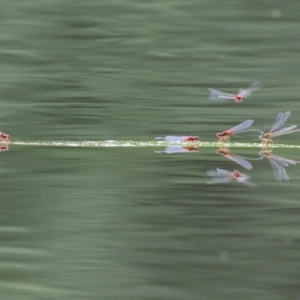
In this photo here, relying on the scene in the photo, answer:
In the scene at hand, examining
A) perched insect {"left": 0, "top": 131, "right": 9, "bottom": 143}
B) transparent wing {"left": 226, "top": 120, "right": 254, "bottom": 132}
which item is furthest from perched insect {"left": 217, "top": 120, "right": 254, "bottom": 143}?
perched insect {"left": 0, "top": 131, "right": 9, "bottom": 143}

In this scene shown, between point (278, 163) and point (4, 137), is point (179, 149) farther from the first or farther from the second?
point (4, 137)

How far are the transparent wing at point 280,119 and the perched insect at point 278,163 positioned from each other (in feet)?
0.15

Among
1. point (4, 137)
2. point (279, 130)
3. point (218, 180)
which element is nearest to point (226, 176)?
point (218, 180)

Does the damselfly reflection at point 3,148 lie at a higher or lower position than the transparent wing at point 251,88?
Answer: lower

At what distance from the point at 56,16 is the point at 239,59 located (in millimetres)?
331

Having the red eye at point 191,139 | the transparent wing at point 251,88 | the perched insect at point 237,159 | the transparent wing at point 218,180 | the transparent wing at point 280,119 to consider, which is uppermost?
the transparent wing at point 251,88

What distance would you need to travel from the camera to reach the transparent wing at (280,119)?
3.21 ft

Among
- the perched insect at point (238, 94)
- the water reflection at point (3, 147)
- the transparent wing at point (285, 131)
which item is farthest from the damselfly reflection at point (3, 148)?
the transparent wing at point (285, 131)

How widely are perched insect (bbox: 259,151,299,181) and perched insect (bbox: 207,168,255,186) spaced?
0.16 feet

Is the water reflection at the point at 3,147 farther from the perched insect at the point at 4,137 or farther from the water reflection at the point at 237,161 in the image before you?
the water reflection at the point at 237,161

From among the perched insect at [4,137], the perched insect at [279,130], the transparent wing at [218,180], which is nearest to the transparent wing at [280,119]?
the perched insect at [279,130]

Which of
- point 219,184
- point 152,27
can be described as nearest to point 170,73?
point 152,27

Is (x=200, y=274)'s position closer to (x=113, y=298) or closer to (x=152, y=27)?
(x=113, y=298)

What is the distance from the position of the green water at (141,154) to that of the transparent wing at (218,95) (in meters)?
0.01
